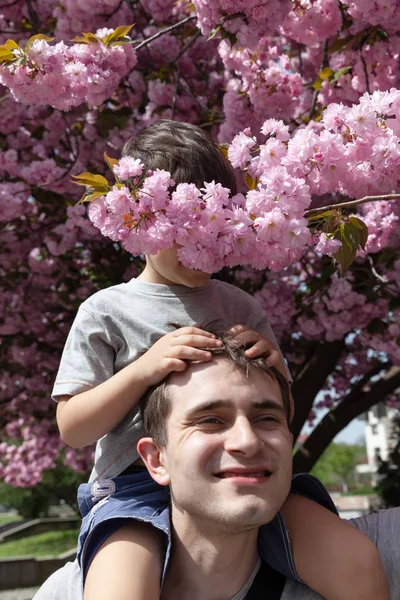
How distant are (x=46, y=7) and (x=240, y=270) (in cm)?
251

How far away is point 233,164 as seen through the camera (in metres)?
2.24

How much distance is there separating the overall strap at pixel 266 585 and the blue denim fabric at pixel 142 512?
1.3 inches

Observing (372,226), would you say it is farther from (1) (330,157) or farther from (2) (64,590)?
(2) (64,590)

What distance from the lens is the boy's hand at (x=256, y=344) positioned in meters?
2.14

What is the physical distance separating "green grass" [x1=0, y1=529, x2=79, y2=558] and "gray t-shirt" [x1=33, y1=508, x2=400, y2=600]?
1937 cm

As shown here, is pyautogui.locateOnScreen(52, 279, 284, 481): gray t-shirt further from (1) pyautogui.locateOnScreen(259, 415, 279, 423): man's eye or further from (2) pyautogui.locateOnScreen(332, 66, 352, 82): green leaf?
(2) pyautogui.locateOnScreen(332, 66, 352, 82): green leaf

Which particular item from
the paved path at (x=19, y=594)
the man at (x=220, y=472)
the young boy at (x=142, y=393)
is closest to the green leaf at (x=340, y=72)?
the young boy at (x=142, y=393)

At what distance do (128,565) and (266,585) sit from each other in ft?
1.29

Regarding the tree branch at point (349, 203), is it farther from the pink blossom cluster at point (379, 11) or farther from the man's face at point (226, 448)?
the pink blossom cluster at point (379, 11)

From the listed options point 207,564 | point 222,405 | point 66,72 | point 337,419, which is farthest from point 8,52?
point 337,419

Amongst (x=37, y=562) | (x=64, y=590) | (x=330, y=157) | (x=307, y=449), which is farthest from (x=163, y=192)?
(x=37, y=562)

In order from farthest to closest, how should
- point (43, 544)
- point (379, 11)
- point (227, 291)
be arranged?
point (43, 544) < point (379, 11) < point (227, 291)

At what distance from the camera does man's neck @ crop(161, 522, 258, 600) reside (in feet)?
6.70

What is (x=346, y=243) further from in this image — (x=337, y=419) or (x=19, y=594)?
(x=19, y=594)
